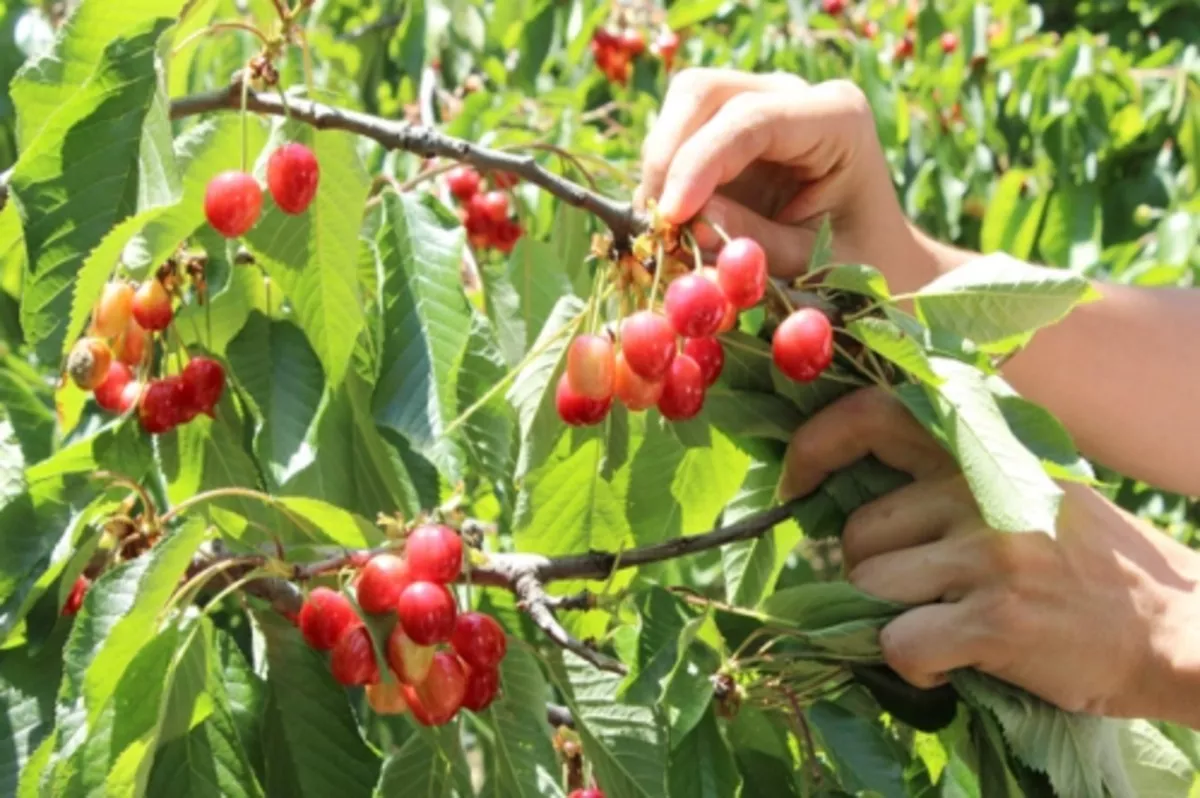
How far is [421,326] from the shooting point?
109 centimetres

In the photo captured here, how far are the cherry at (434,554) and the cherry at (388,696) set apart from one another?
0.25 feet

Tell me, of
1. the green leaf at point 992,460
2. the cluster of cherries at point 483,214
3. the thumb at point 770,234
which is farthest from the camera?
the cluster of cherries at point 483,214

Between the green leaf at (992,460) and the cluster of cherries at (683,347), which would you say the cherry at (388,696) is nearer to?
the cluster of cherries at (683,347)

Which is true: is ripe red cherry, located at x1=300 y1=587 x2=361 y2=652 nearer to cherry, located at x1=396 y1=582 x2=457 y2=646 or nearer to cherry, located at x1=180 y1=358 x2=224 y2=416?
cherry, located at x1=396 y1=582 x2=457 y2=646

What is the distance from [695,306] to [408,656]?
29cm

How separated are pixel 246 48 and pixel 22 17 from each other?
652mm

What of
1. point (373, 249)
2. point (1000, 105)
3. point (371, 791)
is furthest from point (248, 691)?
point (1000, 105)

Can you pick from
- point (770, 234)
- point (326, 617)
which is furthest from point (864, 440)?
point (326, 617)

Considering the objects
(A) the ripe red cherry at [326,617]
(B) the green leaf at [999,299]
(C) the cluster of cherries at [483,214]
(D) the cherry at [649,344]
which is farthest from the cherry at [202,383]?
(C) the cluster of cherries at [483,214]

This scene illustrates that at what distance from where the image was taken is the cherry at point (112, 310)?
1.08m

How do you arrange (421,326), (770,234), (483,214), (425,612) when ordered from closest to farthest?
(425,612), (421,326), (770,234), (483,214)

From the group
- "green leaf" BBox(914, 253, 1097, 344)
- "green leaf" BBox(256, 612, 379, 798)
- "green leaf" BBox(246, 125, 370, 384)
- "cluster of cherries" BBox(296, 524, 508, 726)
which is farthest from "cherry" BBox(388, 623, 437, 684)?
"green leaf" BBox(914, 253, 1097, 344)

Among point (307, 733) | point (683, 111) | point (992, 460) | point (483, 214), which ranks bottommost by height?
point (483, 214)

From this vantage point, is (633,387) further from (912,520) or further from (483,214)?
(483,214)
